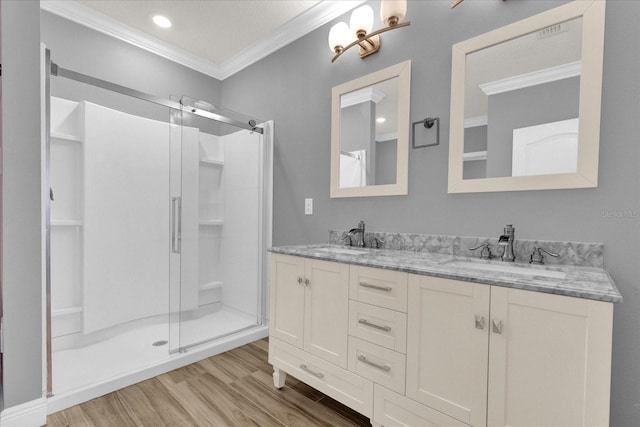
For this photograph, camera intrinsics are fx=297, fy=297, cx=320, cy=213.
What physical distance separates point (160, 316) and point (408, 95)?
280cm

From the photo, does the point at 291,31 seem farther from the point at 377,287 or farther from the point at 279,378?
the point at 279,378

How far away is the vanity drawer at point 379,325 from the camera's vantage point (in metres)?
1.26

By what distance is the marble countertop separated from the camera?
2.93ft

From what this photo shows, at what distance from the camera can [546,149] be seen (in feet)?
4.56

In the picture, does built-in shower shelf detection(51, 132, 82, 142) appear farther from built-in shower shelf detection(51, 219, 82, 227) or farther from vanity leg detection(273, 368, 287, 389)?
vanity leg detection(273, 368, 287, 389)

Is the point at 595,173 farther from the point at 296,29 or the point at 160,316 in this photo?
the point at 160,316

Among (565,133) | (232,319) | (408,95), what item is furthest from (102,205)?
(565,133)

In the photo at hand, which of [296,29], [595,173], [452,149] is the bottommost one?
[595,173]

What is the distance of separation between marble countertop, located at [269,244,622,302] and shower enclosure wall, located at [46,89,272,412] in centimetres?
112

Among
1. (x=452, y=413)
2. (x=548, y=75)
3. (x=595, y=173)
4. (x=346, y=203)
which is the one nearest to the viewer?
(x=452, y=413)

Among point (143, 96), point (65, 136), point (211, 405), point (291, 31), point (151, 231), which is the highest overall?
point (291, 31)

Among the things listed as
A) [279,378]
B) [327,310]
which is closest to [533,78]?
[327,310]

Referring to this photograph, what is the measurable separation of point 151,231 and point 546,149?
9.82 feet

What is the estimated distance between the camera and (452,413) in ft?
3.64
